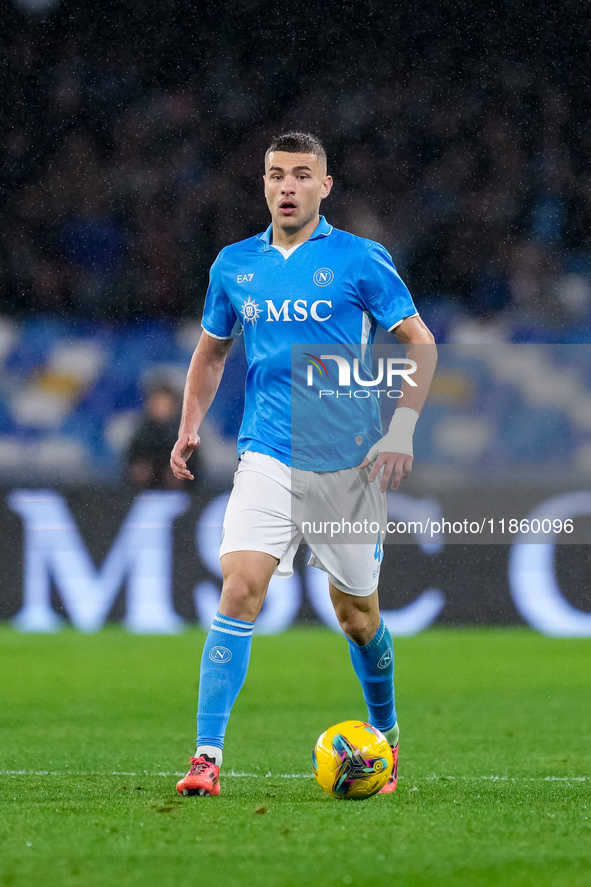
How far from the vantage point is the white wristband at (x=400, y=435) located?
3580 millimetres

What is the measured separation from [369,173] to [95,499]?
194 inches

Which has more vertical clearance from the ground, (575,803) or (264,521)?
(264,521)

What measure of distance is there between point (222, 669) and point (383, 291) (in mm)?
1166

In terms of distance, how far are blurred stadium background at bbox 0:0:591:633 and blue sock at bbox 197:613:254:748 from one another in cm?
528

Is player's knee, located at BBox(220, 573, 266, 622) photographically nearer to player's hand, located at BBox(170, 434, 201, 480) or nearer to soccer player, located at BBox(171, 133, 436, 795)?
soccer player, located at BBox(171, 133, 436, 795)

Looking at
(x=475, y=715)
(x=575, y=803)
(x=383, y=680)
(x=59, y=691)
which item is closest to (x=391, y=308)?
(x=383, y=680)

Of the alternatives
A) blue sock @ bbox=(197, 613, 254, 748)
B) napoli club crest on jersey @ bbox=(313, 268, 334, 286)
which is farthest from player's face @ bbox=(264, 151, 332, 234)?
blue sock @ bbox=(197, 613, 254, 748)

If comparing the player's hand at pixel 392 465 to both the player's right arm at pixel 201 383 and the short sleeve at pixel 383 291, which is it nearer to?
the short sleeve at pixel 383 291

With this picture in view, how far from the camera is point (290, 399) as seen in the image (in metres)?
3.70

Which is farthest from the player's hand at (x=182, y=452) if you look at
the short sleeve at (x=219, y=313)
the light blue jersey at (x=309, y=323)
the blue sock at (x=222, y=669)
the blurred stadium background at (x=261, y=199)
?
the blurred stadium background at (x=261, y=199)

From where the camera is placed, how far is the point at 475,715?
5.59 meters

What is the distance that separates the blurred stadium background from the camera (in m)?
9.34

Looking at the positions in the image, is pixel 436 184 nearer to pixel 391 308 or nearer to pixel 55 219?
pixel 55 219

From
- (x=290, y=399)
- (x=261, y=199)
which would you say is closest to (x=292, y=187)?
(x=290, y=399)
